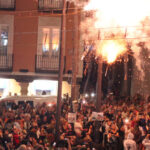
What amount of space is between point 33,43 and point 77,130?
7638 millimetres

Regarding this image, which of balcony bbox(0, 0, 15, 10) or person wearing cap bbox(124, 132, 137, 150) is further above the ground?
balcony bbox(0, 0, 15, 10)

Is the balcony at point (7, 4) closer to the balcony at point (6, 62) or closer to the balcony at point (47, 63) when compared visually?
the balcony at point (6, 62)

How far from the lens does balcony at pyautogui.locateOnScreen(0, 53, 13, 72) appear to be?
19109 millimetres

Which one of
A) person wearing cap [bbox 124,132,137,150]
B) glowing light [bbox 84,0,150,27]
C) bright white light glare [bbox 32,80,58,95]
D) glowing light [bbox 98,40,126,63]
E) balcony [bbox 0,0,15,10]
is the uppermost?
balcony [bbox 0,0,15,10]

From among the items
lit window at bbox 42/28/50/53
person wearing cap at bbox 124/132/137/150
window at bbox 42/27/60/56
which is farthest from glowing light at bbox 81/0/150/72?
person wearing cap at bbox 124/132/137/150

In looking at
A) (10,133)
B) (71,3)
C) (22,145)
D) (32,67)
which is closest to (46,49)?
(32,67)

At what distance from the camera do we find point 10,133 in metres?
12.5

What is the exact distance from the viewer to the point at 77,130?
13023 millimetres

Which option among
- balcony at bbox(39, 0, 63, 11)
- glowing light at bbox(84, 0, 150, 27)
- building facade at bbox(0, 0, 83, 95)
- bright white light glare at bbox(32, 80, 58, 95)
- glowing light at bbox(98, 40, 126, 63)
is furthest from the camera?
bright white light glare at bbox(32, 80, 58, 95)

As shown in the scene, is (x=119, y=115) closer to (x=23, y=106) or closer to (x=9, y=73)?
(x=23, y=106)

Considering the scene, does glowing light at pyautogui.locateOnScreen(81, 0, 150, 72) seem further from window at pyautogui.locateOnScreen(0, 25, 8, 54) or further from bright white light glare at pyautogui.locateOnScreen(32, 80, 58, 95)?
window at pyautogui.locateOnScreen(0, 25, 8, 54)

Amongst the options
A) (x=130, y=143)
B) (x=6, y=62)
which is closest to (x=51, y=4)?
(x=6, y=62)

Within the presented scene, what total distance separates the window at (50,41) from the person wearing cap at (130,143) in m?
8.42

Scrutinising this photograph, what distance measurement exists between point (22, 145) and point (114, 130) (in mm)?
3438
